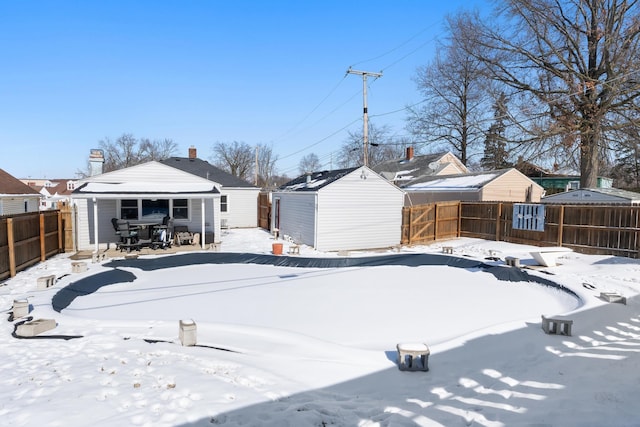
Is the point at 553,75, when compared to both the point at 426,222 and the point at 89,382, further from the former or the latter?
the point at 89,382

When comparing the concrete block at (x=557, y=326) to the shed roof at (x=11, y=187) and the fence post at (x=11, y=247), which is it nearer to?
the fence post at (x=11, y=247)

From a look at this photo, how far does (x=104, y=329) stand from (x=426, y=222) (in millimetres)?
13383

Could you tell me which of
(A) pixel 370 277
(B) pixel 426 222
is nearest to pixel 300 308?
(A) pixel 370 277

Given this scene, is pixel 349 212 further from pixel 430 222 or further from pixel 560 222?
pixel 560 222

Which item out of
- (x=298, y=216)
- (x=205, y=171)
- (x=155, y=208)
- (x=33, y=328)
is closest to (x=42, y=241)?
(x=155, y=208)

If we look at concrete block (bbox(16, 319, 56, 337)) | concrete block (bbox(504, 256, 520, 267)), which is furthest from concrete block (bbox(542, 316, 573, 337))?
concrete block (bbox(16, 319, 56, 337))

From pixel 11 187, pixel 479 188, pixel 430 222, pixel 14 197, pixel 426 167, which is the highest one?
pixel 426 167

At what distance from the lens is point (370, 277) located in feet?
35.5

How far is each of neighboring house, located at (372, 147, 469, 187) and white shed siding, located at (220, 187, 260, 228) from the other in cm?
1069

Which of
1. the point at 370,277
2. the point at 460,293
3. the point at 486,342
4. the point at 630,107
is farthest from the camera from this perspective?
the point at 630,107

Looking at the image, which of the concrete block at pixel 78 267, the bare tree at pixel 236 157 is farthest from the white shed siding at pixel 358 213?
the bare tree at pixel 236 157

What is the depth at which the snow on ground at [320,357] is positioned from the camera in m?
3.34

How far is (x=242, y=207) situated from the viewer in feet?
73.0

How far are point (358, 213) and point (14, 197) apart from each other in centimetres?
2339
